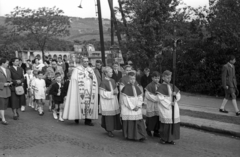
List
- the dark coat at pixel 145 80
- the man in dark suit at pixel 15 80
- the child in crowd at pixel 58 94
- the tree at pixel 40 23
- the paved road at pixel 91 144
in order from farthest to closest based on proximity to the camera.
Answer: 1. the tree at pixel 40 23
2. the dark coat at pixel 145 80
3. the child in crowd at pixel 58 94
4. the man in dark suit at pixel 15 80
5. the paved road at pixel 91 144

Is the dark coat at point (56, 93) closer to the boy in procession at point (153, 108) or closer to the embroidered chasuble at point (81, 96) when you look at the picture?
the embroidered chasuble at point (81, 96)

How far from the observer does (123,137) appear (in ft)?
25.5

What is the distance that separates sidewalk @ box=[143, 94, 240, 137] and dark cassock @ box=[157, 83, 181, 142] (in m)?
1.90

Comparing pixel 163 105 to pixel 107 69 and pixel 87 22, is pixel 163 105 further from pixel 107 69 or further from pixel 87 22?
pixel 87 22

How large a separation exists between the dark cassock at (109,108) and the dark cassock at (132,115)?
476mm

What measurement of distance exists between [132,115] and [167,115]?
0.84 m

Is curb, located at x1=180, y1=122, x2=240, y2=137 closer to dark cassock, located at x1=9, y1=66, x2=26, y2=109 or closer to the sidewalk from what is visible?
the sidewalk

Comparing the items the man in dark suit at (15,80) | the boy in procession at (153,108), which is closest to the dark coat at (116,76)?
the boy in procession at (153,108)

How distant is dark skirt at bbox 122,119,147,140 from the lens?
733cm

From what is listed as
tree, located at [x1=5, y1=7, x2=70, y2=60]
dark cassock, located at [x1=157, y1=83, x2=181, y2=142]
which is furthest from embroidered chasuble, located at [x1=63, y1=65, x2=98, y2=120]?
tree, located at [x1=5, y1=7, x2=70, y2=60]

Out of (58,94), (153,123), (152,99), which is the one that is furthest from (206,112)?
(58,94)

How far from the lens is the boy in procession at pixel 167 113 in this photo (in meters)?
Answer: 7.04

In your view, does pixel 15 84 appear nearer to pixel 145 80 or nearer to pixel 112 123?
→ pixel 112 123

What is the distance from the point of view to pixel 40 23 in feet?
108
